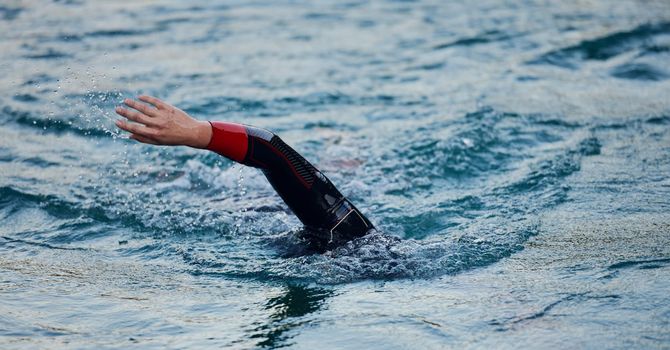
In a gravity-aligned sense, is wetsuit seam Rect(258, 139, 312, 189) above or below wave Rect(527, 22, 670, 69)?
above

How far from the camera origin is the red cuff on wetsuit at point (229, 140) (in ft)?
14.8

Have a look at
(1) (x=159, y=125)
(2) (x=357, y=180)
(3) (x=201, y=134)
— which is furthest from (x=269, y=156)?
(2) (x=357, y=180)

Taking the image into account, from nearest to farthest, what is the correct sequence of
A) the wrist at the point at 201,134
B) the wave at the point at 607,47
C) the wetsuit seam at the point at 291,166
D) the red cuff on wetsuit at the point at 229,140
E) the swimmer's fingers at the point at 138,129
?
the swimmer's fingers at the point at 138,129
the wrist at the point at 201,134
the red cuff on wetsuit at the point at 229,140
the wetsuit seam at the point at 291,166
the wave at the point at 607,47

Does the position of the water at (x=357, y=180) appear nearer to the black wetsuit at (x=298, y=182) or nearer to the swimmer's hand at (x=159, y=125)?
the black wetsuit at (x=298, y=182)

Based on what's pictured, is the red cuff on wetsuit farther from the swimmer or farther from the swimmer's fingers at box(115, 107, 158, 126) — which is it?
the swimmer's fingers at box(115, 107, 158, 126)

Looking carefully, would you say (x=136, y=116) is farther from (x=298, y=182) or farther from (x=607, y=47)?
(x=607, y=47)

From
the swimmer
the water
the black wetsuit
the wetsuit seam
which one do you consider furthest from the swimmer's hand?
the water

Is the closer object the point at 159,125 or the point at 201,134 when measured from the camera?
the point at 159,125

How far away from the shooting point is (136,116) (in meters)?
4.16

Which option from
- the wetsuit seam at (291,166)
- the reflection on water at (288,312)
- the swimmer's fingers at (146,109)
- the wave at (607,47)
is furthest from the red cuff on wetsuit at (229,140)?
the wave at (607,47)

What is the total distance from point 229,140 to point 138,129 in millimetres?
537

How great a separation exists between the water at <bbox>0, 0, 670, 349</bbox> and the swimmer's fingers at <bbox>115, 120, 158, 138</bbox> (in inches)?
37.3

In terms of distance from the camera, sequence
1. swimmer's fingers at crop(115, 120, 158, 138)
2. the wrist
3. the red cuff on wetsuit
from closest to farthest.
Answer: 1. swimmer's fingers at crop(115, 120, 158, 138)
2. the wrist
3. the red cuff on wetsuit

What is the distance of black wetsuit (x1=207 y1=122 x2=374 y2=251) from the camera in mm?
4586
